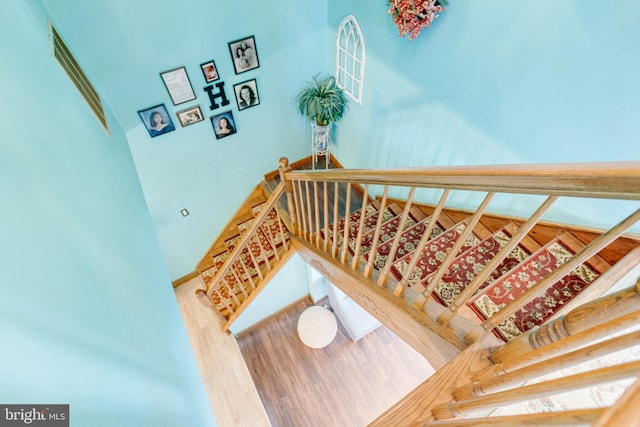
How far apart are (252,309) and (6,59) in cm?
359

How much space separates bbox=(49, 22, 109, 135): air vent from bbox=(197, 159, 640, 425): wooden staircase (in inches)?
56.5

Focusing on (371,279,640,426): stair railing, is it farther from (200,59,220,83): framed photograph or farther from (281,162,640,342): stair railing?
(200,59,220,83): framed photograph

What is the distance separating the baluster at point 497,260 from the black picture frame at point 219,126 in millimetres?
3129

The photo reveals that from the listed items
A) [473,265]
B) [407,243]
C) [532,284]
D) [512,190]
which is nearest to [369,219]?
[407,243]

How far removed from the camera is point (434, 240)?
A: 2463mm

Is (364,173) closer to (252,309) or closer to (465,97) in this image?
(465,97)

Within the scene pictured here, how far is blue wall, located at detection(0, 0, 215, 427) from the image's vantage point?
75cm

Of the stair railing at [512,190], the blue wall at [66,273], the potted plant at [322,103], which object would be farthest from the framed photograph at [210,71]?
the stair railing at [512,190]

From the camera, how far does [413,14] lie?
226 centimetres

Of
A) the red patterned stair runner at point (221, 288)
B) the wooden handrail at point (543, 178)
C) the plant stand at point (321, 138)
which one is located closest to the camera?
the wooden handrail at point (543, 178)

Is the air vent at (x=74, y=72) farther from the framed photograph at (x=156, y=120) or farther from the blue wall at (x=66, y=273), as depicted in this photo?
the framed photograph at (x=156, y=120)

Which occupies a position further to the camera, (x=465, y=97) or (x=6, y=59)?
(x=465, y=97)

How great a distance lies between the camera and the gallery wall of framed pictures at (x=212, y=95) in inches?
124

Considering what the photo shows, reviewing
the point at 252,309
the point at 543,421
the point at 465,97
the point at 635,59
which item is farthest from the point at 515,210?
the point at 252,309
